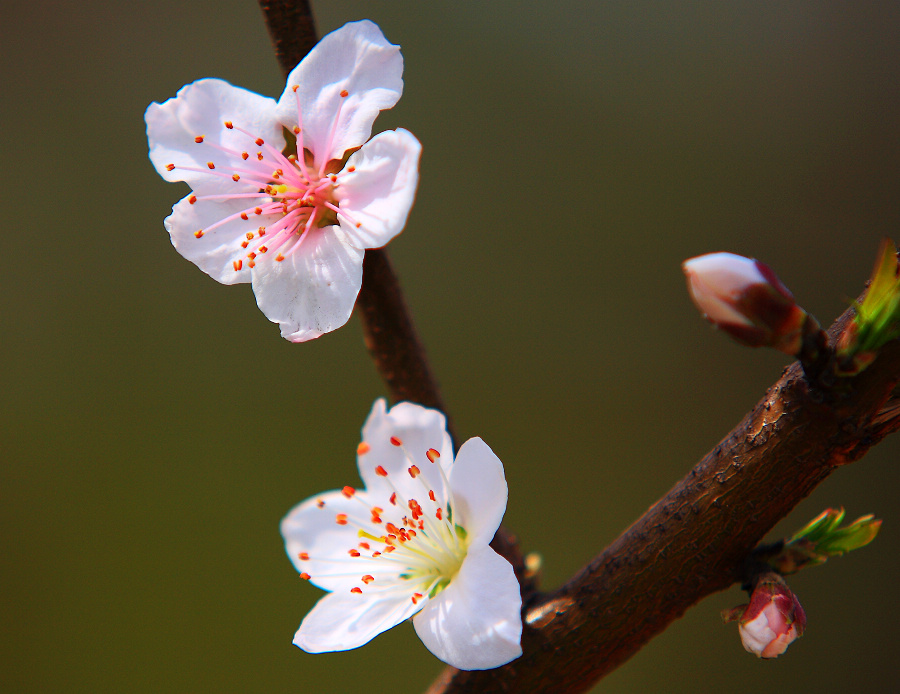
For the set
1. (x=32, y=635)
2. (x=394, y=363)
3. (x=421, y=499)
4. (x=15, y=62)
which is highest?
(x=15, y=62)

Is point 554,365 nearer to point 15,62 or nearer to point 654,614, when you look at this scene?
point 654,614

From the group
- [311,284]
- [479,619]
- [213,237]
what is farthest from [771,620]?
[213,237]

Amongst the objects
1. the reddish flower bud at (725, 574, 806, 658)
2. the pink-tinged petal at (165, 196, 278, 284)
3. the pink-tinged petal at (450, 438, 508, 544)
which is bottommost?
the reddish flower bud at (725, 574, 806, 658)

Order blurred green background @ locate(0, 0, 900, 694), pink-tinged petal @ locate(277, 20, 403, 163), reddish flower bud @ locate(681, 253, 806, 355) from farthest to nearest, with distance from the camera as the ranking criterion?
blurred green background @ locate(0, 0, 900, 694) < pink-tinged petal @ locate(277, 20, 403, 163) < reddish flower bud @ locate(681, 253, 806, 355)

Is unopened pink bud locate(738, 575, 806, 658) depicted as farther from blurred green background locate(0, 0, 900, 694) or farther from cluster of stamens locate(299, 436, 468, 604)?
blurred green background locate(0, 0, 900, 694)

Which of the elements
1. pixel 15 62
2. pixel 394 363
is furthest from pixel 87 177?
pixel 394 363

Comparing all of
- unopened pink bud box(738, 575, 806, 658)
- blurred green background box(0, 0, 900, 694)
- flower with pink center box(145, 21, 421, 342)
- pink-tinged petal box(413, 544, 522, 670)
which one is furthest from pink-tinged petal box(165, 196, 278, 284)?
blurred green background box(0, 0, 900, 694)

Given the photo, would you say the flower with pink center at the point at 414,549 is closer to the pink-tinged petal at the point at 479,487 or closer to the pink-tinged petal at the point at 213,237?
the pink-tinged petal at the point at 479,487
